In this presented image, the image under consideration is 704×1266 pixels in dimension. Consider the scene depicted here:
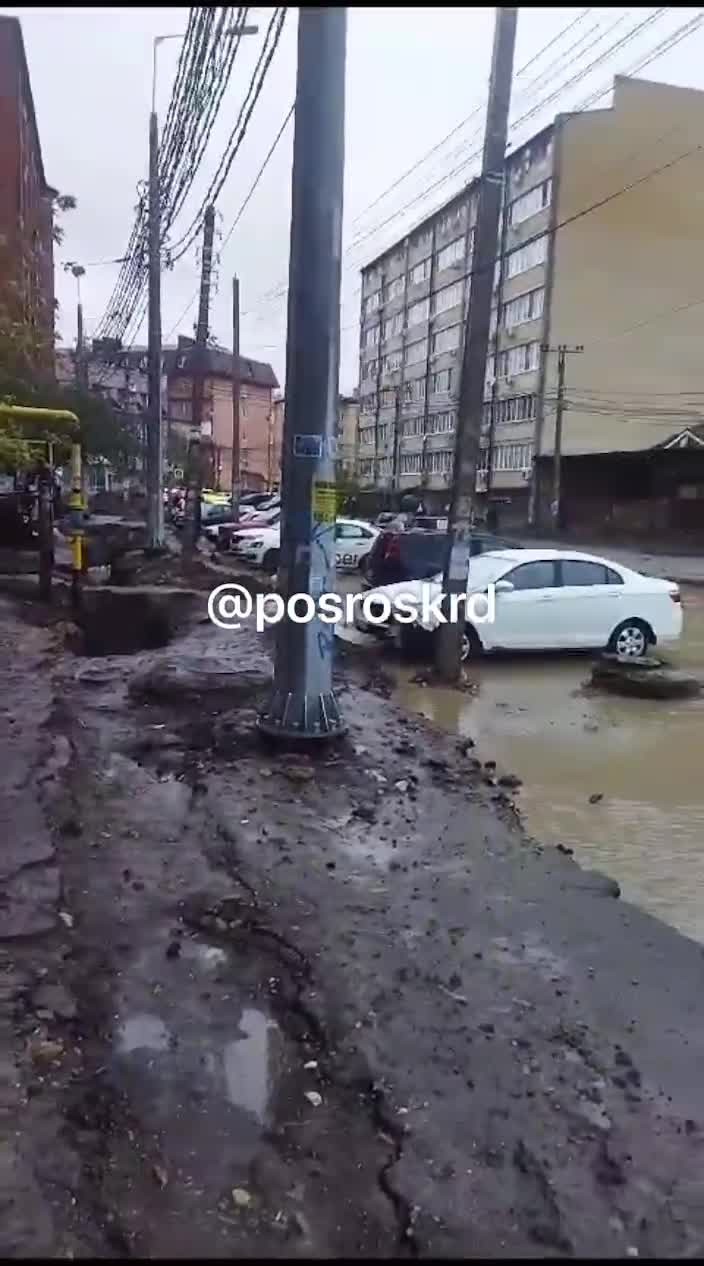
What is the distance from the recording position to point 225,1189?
2719 mm

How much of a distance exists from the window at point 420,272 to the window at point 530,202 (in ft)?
46.3

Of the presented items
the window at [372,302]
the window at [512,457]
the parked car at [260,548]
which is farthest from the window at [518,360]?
the parked car at [260,548]

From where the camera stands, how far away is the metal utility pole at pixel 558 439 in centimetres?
4597

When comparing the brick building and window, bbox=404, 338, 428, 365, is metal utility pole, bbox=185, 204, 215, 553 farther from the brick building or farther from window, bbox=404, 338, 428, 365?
window, bbox=404, 338, 428, 365

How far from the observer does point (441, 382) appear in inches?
2736

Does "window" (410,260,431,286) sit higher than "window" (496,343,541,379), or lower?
higher

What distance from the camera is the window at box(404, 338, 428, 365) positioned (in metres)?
72.6

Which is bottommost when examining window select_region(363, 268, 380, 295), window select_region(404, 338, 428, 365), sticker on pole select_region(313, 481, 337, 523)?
sticker on pole select_region(313, 481, 337, 523)

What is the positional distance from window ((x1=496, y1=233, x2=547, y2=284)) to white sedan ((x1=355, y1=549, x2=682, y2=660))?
144ft

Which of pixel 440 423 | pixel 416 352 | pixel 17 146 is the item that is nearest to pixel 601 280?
pixel 440 423

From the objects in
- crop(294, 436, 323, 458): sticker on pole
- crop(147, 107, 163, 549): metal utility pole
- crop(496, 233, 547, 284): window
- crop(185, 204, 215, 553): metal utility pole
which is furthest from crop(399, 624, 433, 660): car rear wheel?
crop(496, 233, 547, 284): window

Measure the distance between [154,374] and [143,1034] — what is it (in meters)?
21.7

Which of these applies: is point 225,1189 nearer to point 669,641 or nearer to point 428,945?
point 428,945

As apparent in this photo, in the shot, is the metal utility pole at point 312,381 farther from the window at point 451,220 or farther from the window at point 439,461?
the window at point 451,220
